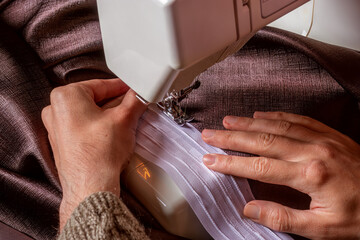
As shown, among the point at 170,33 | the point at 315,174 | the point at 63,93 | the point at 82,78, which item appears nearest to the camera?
the point at 170,33

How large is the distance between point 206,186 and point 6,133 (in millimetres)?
485

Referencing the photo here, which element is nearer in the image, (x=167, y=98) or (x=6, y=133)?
(x=167, y=98)

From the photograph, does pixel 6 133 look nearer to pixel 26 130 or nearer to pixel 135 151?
pixel 26 130

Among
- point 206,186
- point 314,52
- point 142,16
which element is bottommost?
point 206,186

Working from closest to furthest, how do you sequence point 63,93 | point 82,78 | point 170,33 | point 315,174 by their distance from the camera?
point 170,33 → point 315,174 → point 63,93 → point 82,78

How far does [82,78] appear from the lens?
944 mm

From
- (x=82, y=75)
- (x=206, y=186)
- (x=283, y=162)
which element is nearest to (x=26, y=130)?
(x=82, y=75)

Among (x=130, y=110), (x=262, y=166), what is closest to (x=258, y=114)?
(x=262, y=166)

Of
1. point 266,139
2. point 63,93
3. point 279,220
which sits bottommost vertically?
point 279,220

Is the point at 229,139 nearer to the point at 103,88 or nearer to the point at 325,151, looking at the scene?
the point at 325,151

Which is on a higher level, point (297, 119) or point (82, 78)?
point (82, 78)

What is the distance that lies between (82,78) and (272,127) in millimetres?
470

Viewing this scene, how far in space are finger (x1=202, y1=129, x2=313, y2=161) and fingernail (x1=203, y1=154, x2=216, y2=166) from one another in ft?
0.13

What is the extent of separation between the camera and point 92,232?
0.62m
